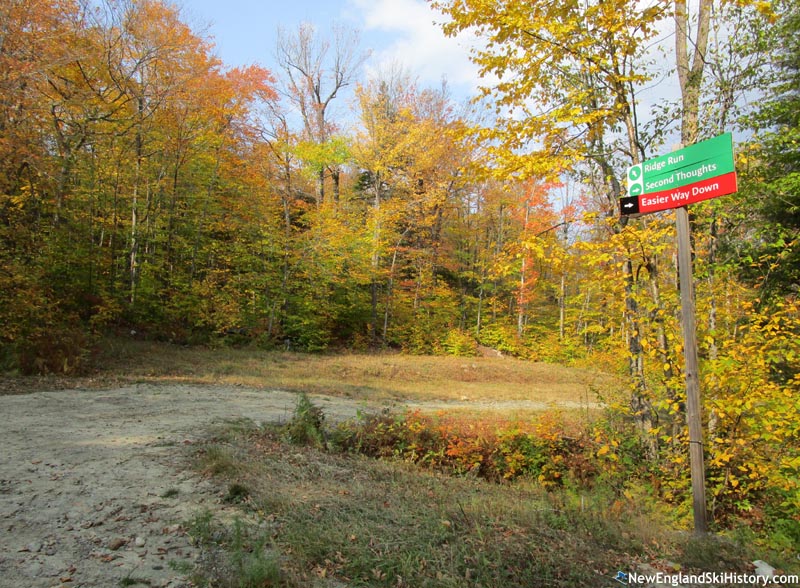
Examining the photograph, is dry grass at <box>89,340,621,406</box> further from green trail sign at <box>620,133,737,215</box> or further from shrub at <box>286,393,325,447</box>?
shrub at <box>286,393,325,447</box>

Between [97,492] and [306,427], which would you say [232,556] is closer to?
[97,492]

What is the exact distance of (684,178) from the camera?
3980 mm

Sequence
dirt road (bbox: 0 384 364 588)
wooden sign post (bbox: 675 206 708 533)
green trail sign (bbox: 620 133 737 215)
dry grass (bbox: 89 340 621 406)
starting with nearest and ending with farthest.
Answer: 1. dirt road (bbox: 0 384 364 588)
2. green trail sign (bbox: 620 133 737 215)
3. wooden sign post (bbox: 675 206 708 533)
4. dry grass (bbox: 89 340 621 406)

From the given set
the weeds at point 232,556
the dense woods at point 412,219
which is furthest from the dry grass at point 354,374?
the weeds at point 232,556

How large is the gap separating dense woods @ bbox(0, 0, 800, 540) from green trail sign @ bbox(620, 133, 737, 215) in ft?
4.75

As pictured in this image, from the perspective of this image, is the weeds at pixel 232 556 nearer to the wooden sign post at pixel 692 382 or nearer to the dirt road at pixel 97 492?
the dirt road at pixel 97 492

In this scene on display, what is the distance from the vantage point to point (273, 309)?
20.7 metres

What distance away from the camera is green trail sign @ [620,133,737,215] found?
371 cm

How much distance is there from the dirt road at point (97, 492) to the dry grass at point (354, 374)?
427cm

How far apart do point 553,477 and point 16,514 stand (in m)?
6.29

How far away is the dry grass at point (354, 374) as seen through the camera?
493 inches

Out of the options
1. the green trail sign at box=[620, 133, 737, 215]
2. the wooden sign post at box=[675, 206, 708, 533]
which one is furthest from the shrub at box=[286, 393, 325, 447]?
the green trail sign at box=[620, 133, 737, 215]

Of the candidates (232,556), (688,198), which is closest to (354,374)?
(232,556)

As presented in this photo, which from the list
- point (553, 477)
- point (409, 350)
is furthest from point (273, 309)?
point (553, 477)
